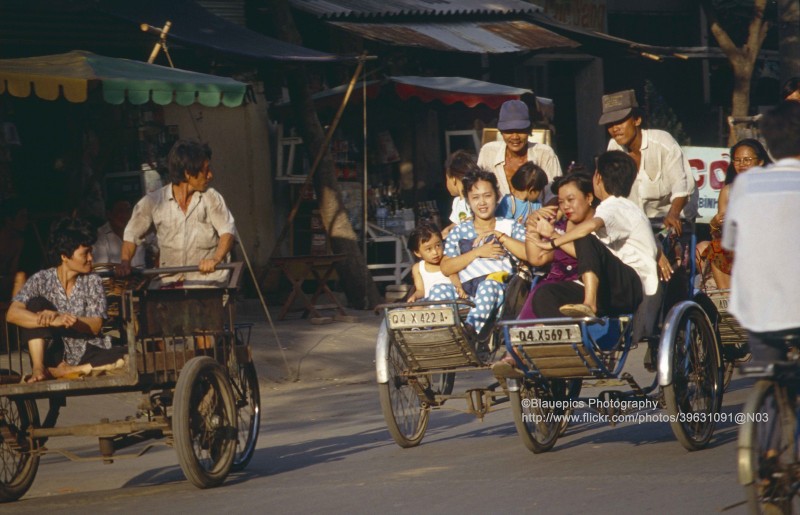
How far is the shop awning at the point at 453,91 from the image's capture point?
15883mm

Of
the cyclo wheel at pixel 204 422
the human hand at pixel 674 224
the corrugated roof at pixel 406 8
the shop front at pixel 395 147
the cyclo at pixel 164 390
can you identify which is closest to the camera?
the cyclo wheel at pixel 204 422

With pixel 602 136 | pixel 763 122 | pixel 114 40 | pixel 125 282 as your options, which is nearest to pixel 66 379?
pixel 125 282

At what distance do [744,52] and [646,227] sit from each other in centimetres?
1309

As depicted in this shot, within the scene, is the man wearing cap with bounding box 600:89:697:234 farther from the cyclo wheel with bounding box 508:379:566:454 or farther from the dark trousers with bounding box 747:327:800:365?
the dark trousers with bounding box 747:327:800:365

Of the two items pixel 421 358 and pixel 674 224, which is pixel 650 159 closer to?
pixel 674 224

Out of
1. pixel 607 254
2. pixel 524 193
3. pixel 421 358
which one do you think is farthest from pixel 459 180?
pixel 607 254

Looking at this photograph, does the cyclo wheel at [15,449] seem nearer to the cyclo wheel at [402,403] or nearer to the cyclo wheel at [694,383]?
the cyclo wheel at [402,403]

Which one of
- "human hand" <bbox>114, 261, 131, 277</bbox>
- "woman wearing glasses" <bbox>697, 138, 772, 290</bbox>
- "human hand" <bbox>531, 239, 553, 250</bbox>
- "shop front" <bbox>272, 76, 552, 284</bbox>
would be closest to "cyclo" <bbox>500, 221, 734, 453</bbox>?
"human hand" <bbox>531, 239, 553, 250</bbox>

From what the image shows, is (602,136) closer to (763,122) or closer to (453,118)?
(453,118)

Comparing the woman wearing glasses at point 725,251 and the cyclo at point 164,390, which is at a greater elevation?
the woman wearing glasses at point 725,251

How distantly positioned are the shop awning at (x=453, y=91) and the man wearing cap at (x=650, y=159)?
658 cm

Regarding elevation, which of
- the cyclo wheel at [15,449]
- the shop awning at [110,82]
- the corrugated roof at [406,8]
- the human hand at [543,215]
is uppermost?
the corrugated roof at [406,8]

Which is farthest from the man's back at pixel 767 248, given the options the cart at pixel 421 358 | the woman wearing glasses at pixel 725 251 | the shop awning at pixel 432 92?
the shop awning at pixel 432 92

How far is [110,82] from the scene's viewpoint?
35.1 feet
